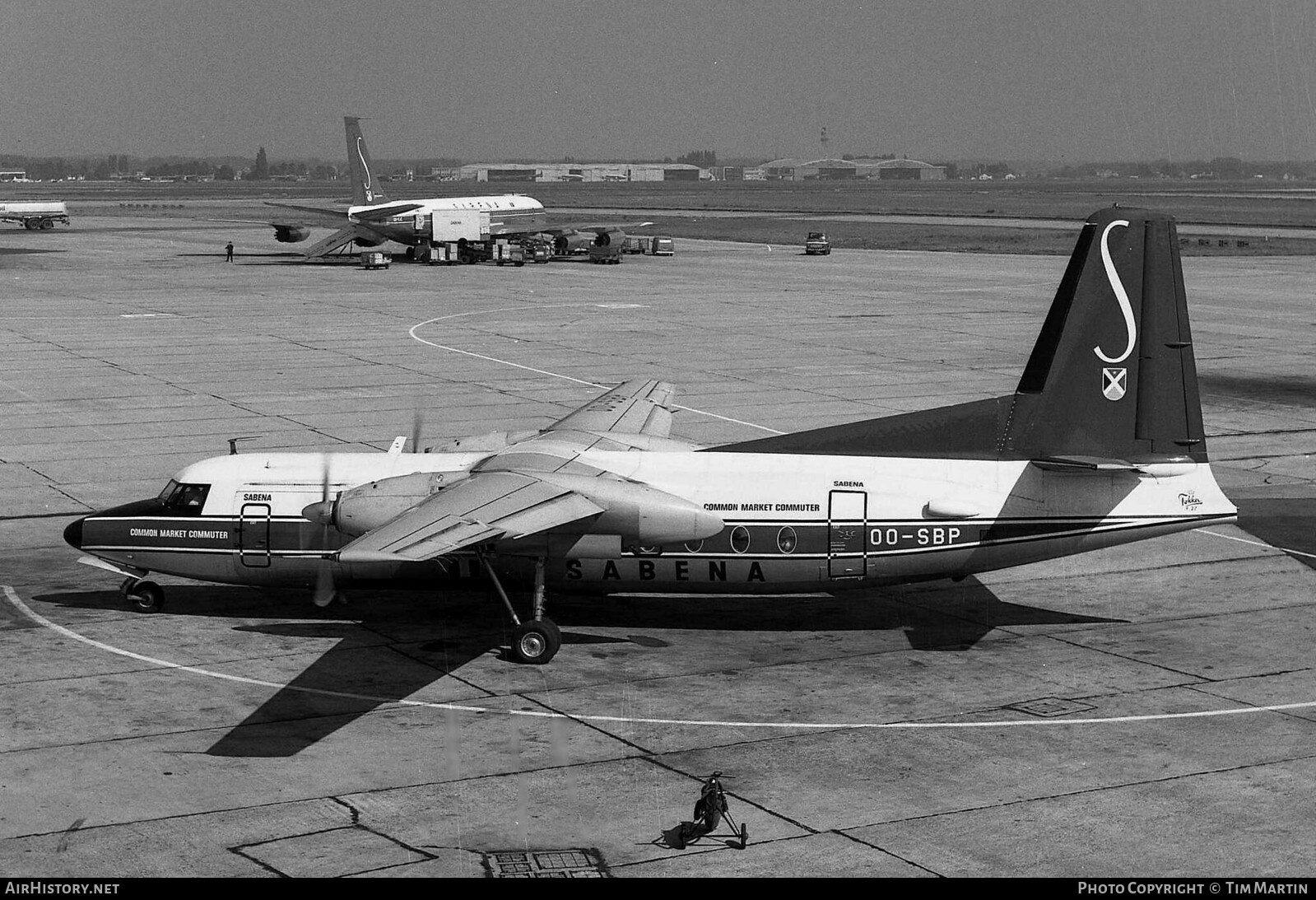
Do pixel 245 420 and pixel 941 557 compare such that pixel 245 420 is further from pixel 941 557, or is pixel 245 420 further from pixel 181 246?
pixel 181 246

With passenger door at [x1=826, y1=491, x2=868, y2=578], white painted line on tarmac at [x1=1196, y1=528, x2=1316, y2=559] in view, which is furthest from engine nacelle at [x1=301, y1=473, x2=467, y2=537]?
white painted line on tarmac at [x1=1196, y1=528, x2=1316, y2=559]

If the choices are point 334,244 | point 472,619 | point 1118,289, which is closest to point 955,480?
point 1118,289

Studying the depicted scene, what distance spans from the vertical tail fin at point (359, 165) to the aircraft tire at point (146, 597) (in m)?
81.5

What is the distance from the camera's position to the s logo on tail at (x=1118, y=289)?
25531 mm

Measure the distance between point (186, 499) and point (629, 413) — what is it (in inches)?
340

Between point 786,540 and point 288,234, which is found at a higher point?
point 288,234

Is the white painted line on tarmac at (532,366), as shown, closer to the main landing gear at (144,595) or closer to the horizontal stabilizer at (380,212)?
the main landing gear at (144,595)

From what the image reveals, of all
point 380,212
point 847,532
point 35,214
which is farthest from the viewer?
point 35,214

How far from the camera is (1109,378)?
25.5 m

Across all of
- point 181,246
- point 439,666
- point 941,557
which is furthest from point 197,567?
point 181,246

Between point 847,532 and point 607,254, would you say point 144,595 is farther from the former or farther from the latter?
point 607,254

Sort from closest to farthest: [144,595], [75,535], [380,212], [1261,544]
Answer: [75,535] < [144,595] < [1261,544] < [380,212]

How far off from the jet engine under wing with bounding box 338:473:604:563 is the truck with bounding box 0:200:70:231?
14425 cm

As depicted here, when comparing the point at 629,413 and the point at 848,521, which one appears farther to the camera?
the point at 629,413
